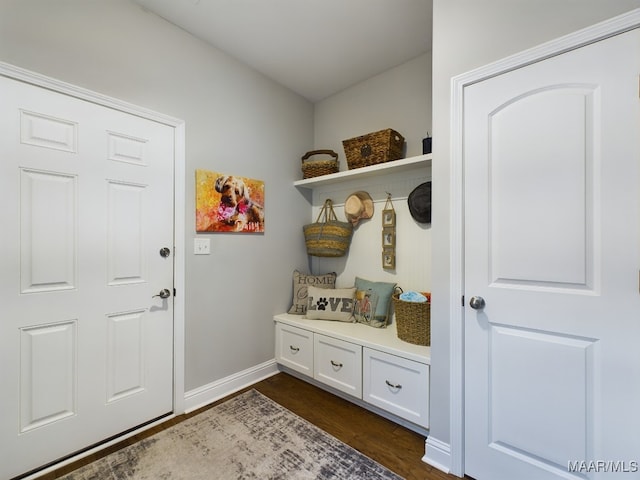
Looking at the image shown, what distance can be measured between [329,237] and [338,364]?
41.5 inches

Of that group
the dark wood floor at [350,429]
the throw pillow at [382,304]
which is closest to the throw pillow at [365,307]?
the throw pillow at [382,304]

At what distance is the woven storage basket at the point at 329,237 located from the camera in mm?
2551

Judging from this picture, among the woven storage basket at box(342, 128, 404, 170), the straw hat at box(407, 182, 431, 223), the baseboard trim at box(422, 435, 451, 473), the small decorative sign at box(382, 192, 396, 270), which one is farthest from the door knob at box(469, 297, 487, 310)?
the woven storage basket at box(342, 128, 404, 170)

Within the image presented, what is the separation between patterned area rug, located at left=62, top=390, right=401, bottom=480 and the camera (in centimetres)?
145

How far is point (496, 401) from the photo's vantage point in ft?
4.44

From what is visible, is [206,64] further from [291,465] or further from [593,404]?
[593,404]

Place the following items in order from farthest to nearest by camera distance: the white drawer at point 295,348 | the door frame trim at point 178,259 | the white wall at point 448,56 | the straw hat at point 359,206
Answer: the straw hat at point 359,206 → the white drawer at point 295,348 → the door frame trim at point 178,259 → the white wall at point 448,56

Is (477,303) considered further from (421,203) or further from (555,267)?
(421,203)

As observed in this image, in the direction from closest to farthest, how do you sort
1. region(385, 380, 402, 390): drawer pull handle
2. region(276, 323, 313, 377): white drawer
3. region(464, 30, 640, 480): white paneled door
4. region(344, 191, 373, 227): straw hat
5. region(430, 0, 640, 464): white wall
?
region(464, 30, 640, 480): white paneled door < region(430, 0, 640, 464): white wall < region(385, 380, 402, 390): drawer pull handle < region(276, 323, 313, 377): white drawer < region(344, 191, 373, 227): straw hat

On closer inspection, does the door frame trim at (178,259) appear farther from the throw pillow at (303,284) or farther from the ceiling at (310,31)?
the throw pillow at (303,284)

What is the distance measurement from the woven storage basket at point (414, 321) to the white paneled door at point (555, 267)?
1.30 ft

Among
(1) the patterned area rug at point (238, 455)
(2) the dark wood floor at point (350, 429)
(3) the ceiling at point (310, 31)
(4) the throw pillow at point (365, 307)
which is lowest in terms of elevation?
(2) the dark wood floor at point (350, 429)

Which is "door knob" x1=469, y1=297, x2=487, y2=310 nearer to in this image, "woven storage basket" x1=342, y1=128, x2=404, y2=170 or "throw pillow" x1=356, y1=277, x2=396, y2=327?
"throw pillow" x1=356, y1=277, x2=396, y2=327

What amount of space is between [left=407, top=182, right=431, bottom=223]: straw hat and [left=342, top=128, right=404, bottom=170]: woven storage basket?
34cm
